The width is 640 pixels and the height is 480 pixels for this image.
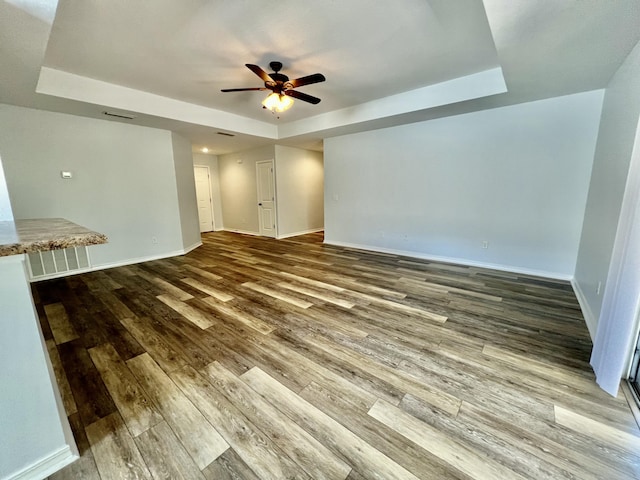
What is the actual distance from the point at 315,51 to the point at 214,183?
21.8 ft

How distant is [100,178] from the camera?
13.9 ft

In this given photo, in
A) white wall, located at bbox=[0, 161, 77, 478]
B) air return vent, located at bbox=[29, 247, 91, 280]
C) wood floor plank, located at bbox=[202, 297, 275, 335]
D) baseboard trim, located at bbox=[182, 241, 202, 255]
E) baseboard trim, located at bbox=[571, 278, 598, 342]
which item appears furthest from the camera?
baseboard trim, located at bbox=[182, 241, 202, 255]

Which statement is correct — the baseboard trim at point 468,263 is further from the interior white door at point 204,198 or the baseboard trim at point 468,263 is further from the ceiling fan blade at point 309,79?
the interior white door at point 204,198

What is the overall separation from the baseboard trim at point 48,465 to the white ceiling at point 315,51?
111 inches

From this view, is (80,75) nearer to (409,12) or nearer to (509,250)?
(409,12)

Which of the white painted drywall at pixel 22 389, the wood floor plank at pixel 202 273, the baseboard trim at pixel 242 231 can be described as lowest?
the wood floor plank at pixel 202 273

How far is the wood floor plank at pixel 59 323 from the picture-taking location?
230 cm

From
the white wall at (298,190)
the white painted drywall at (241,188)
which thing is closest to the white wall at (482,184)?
the white wall at (298,190)

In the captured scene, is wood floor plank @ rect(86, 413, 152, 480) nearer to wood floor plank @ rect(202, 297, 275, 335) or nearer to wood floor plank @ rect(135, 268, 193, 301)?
wood floor plank @ rect(202, 297, 275, 335)

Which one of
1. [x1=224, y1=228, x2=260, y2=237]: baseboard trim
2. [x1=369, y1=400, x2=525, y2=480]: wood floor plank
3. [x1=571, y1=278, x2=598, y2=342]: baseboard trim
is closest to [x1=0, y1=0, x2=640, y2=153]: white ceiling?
[x1=571, y1=278, x2=598, y2=342]: baseboard trim

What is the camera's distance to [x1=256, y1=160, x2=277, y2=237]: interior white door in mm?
6863

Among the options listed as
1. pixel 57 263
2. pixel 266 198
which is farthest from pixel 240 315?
pixel 266 198

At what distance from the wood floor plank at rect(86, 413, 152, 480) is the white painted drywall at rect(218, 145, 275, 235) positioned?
241 inches

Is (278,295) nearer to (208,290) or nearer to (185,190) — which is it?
(208,290)
